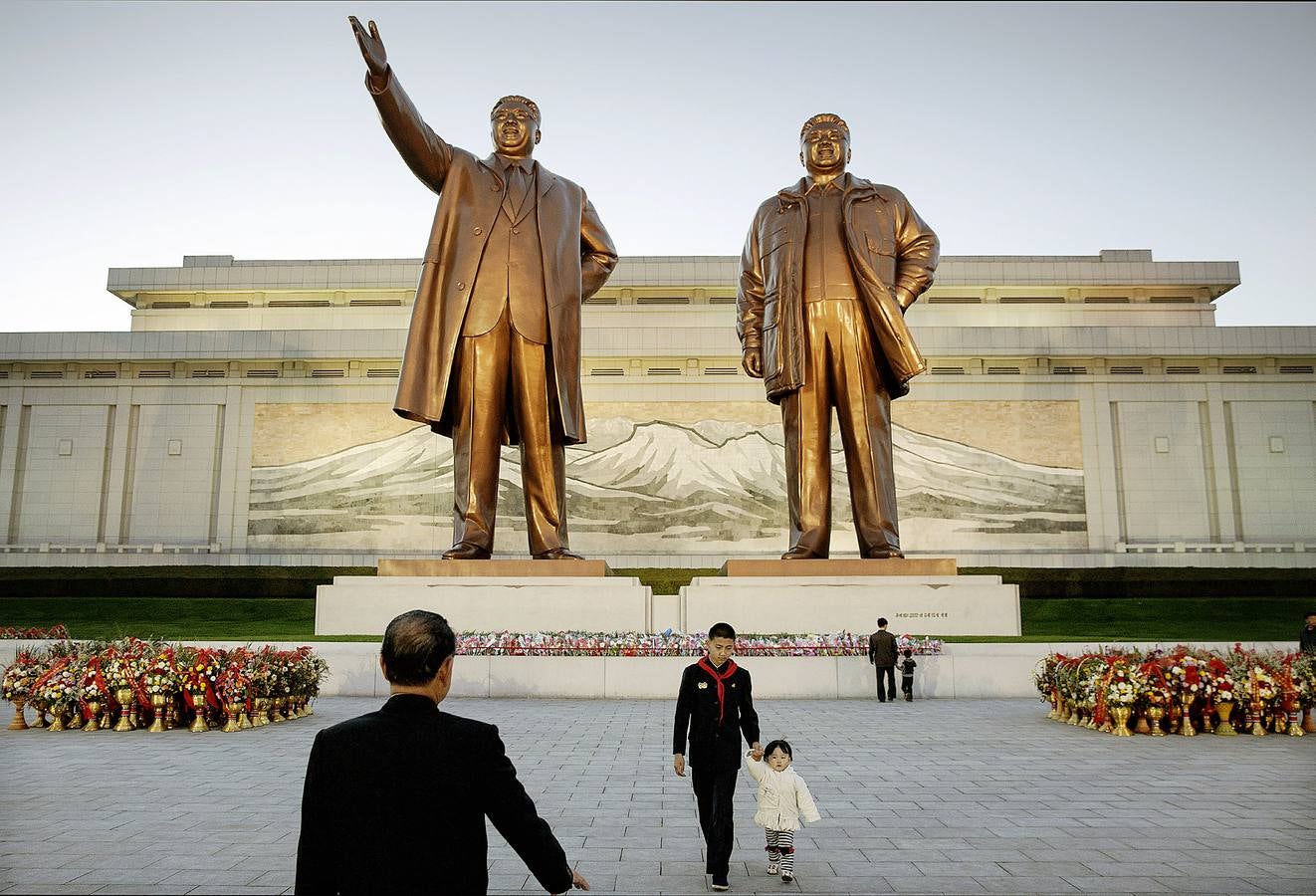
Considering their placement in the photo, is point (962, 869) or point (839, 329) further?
point (839, 329)

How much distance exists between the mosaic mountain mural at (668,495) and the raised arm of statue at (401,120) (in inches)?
523

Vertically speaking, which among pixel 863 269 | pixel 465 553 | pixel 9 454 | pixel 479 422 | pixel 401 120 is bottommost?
pixel 465 553

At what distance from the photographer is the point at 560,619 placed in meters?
9.17

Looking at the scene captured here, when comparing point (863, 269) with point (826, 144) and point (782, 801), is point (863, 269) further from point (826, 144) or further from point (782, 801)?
point (782, 801)

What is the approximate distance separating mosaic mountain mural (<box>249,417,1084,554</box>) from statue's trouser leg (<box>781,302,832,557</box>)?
12134 millimetres

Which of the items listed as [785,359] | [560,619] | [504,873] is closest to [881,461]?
[785,359]

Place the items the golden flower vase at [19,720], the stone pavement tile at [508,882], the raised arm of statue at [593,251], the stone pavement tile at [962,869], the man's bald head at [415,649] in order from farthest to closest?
the raised arm of statue at [593,251]
the golden flower vase at [19,720]
the stone pavement tile at [962,869]
the stone pavement tile at [508,882]
the man's bald head at [415,649]

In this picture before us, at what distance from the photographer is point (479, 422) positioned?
9.05 metres

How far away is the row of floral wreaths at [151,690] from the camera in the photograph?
22.6ft

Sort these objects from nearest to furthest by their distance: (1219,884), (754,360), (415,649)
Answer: (415,649) < (1219,884) < (754,360)

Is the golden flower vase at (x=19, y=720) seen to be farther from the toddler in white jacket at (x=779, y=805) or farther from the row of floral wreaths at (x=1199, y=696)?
the row of floral wreaths at (x=1199, y=696)

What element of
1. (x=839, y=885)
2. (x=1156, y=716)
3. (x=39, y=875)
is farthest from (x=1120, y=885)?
(x=1156, y=716)

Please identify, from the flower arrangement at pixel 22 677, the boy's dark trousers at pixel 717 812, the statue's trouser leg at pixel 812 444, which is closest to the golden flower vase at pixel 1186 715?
the statue's trouser leg at pixel 812 444

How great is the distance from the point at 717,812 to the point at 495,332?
250 inches
